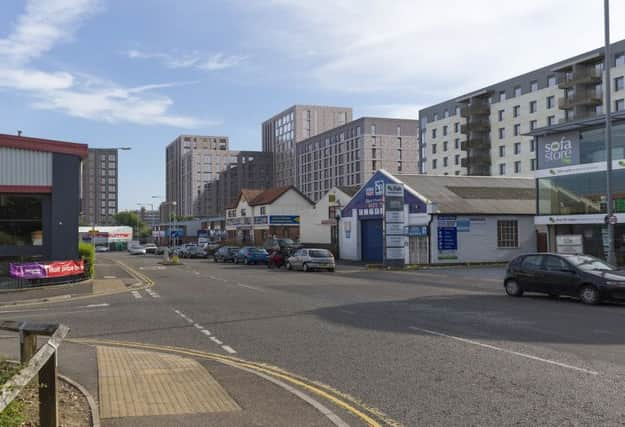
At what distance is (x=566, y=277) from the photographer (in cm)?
1792

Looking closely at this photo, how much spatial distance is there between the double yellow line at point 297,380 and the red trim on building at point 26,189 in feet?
54.3

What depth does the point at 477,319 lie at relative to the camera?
548 inches

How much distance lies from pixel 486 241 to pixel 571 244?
10250 millimetres

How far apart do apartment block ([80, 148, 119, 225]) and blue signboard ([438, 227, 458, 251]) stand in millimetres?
144337

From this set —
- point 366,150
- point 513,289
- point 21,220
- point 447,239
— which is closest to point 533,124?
point 447,239

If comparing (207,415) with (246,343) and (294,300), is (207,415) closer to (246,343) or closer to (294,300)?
(246,343)

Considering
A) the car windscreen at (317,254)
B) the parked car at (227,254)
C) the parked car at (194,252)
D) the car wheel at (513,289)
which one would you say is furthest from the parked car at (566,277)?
the parked car at (194,252)

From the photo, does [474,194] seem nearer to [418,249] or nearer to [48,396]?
[418,249]

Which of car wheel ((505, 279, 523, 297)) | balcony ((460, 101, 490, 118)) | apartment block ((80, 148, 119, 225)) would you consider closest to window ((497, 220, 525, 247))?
car wheel ((505, 279, 523, 297))

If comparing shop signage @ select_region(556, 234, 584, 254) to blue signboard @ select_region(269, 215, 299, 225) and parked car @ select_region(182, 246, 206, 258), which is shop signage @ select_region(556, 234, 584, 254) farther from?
blue signboard @ select_region(269, 215, 299, 225)

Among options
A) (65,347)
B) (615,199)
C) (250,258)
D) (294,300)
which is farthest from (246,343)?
(250,258)

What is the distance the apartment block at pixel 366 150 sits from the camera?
128125mm

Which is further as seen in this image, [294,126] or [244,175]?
[244,175]

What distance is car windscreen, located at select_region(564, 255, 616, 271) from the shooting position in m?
17.9
